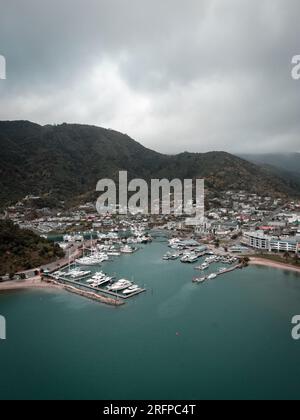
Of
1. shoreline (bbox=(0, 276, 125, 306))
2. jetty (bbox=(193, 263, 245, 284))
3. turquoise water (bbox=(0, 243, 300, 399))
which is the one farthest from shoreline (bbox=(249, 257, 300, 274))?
shoreline (bbox=(0, 276, 125, 306))

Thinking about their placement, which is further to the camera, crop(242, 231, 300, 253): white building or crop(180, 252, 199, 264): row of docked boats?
crop(242, 231, 300, 253): white building

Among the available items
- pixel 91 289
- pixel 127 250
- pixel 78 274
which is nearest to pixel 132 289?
pixel 91 289

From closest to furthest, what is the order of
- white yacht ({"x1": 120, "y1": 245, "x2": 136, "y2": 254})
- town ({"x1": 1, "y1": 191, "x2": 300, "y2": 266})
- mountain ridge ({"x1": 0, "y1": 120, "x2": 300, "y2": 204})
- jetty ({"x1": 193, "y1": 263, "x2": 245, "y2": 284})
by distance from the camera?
jetty ({"x1": 193, "y1": 263, "x2": 245, "y2": 284}) < town ({"x1": 1, "y1": 191, "x2": 300, "y2": 266}) < white yacht ({"x1": 120, "y1": 245, "x2": 136, "y2": 254}) < mountain ridge ({"x1": 0, "y1": 120, "x2": 300, "y2": 204})

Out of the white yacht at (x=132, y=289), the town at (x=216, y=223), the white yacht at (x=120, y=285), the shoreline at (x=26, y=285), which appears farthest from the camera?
the town at (x=216, y=223)

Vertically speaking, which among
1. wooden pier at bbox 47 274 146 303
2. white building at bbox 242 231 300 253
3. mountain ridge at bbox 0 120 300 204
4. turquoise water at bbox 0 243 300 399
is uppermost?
mountain ridge at bbox 0 120 300 204

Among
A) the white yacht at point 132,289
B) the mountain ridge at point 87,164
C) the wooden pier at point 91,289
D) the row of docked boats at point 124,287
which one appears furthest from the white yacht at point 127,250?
the mountain ridge at point 87,164

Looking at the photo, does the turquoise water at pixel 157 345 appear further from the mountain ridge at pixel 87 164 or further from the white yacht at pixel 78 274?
the mountain ridge at pixel 87 164

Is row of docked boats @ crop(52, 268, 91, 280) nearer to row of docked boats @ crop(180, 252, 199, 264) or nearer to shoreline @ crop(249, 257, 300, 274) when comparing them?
row of docked boats @ crop(180, 252, 199, 264)

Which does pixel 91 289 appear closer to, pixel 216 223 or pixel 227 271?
pixel 227 271

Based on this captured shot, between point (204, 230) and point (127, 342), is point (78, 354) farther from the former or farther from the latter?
point (204, 230)
